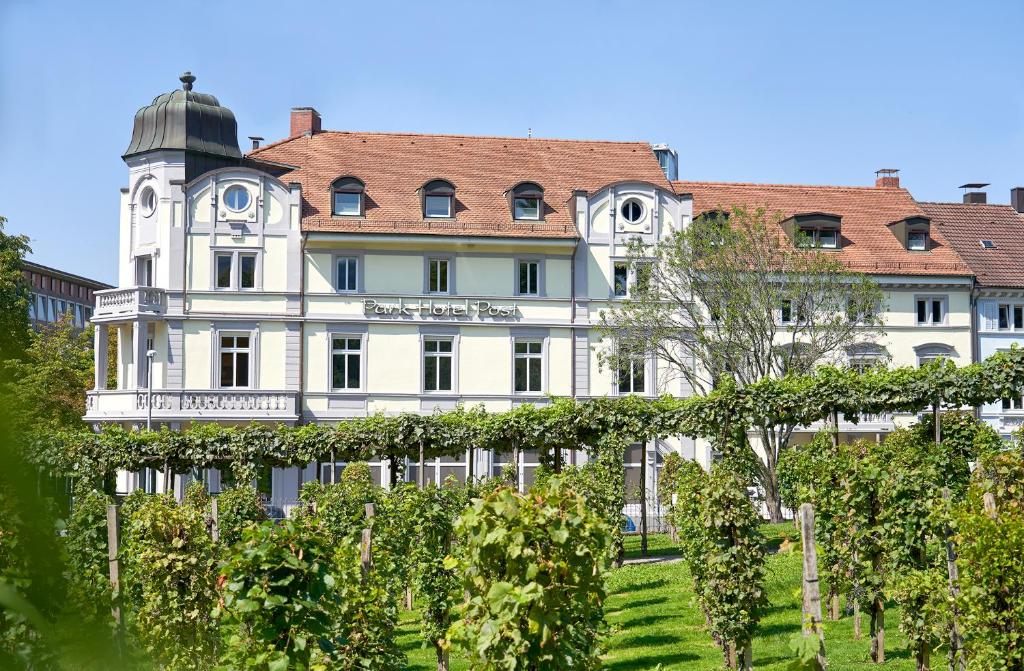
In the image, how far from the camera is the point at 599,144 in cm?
4619

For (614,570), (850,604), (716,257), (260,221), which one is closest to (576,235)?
(716,257)

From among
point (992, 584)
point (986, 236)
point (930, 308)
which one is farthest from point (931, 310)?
point (992, 584)

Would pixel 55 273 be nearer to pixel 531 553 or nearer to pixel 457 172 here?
pixel 531 553

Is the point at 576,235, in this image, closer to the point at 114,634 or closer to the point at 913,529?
the point at 913,529

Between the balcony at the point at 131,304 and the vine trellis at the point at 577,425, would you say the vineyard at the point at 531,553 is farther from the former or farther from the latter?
the balcony at the point at 131,304

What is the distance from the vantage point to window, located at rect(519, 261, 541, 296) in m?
40.8

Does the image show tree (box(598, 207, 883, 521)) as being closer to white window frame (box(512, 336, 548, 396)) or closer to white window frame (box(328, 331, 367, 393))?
white window frame (box(512, 336, 548, 396))

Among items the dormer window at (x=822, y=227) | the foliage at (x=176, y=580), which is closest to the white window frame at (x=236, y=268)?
the dormer window at (x=822, y=227)

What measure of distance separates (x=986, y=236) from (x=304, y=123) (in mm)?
27512

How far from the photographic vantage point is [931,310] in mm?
44188

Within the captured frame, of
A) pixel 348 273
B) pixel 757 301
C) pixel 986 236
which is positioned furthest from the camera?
pixel 986 236

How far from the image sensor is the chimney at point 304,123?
148ft

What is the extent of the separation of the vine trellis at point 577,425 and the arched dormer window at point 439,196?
40.1 feet

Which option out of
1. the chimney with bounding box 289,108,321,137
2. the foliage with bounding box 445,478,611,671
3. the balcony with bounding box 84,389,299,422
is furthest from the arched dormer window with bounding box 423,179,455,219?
the foliage with bounding box 445,478,611,671
